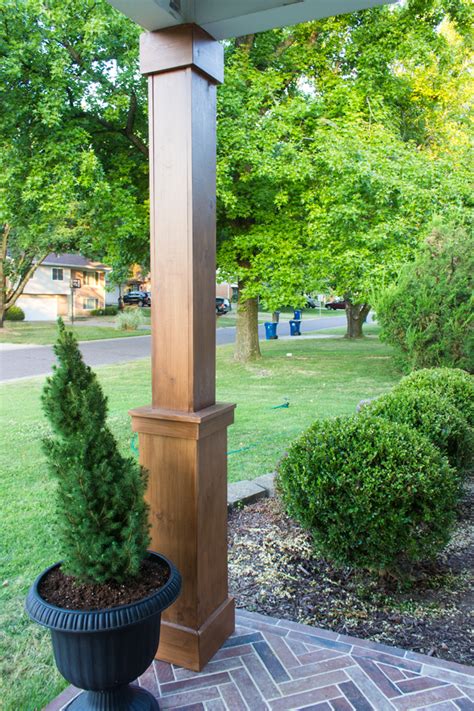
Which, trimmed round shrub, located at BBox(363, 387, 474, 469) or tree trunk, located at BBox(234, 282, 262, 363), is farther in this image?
tree trunk, located at BBox(234, 282, 262, 363)

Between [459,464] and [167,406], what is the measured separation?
2.31 metres

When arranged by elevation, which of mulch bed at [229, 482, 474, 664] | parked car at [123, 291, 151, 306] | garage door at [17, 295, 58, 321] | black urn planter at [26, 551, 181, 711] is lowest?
mulch bed at [229, 482, 474, 664]

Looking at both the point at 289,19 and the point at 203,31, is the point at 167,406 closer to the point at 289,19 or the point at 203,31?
the point at 203,31

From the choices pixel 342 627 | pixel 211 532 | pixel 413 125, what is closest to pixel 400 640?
pixel 342 627

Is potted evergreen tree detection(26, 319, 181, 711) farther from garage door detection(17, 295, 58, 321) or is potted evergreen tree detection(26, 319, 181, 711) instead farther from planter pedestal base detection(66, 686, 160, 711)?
garage door detection(17, 295, 58, 321)

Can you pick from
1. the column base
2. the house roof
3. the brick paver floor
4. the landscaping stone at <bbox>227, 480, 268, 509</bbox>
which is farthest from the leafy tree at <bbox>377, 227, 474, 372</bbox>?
the house roof

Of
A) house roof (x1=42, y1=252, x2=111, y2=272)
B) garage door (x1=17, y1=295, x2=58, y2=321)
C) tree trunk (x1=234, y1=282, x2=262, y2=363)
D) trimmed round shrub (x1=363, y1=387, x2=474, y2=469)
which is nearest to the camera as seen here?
trimmed round shrub (x1=363, y1=387, x2=474, y2=469)

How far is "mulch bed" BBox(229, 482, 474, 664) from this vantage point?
2.39 metres

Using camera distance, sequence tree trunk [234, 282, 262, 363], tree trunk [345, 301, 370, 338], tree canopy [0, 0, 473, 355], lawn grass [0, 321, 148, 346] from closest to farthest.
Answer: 1. tree canopy [0, 0, 473, 355]
2. tree trunk [234, 282, 262, 363]
3. lawn grass [0, 321, 148, 346]
4. tree trunk [345, 301, 370, 338]

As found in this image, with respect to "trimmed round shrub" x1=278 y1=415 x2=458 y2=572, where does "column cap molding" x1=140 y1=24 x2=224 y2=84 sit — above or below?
above

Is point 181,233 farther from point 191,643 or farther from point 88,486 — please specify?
point 191,643

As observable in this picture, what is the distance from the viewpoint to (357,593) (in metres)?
2.70

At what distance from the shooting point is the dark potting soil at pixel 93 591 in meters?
1.59

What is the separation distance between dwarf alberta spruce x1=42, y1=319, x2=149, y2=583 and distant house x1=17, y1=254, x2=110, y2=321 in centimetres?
2765
